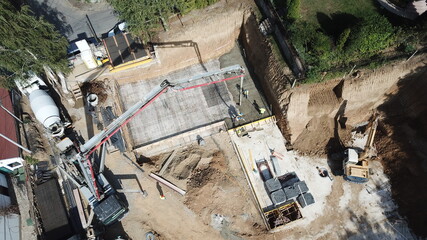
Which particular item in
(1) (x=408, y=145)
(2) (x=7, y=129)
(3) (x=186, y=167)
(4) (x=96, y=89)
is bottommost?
(1) (x=408, y=145)

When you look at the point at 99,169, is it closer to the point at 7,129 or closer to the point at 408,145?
the point at 7,129

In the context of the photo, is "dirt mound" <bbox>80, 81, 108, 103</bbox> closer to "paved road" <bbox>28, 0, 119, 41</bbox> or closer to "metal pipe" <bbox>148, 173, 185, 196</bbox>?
"paved road" <bbox>28, 0, 119, 41</bbox>

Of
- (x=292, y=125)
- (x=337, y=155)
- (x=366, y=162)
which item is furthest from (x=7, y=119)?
(x=366, y=162)

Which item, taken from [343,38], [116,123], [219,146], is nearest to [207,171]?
[219,146]

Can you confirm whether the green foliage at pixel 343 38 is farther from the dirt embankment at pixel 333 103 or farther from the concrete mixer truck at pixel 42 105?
the concrete mixer truck at pixel 42 105

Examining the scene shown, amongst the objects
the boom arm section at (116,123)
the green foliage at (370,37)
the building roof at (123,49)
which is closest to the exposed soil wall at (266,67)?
the green foliage at (370,37)

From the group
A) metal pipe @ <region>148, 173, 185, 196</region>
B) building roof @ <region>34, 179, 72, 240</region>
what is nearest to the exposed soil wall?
metal pipe @ <region>148, 173, 185, 196</region>

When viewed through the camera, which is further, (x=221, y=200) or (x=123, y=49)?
(x=123, y=49)
